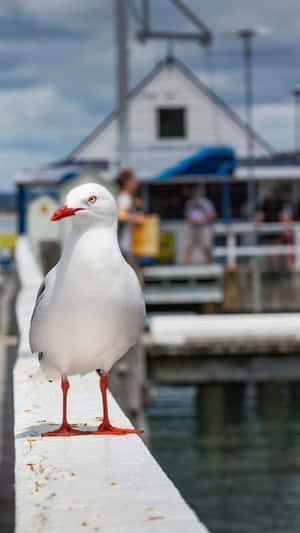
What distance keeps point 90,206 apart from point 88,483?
0.92 metres

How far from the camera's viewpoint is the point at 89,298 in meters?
3.07

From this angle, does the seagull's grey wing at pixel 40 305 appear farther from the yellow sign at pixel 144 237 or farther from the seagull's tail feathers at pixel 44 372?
the yellow sign at pixel 144 237

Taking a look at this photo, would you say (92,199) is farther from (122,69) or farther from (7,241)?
(7,241)

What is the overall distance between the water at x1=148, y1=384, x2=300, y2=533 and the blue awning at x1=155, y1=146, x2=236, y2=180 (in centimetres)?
563

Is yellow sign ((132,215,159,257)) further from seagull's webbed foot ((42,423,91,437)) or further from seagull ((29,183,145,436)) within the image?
seagull ((29,183,145,436))

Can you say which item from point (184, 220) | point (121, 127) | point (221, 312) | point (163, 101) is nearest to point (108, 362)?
point (121, 127)

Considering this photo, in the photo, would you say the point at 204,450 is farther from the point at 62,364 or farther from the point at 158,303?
the point at 62,364

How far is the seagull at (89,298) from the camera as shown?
10.1ft

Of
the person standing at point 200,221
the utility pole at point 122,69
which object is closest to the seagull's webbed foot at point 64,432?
the utility pole at point 122,69

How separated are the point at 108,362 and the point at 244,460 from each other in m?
14.4

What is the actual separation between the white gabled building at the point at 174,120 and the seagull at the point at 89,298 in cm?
3157

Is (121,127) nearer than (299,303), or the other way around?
(121,127)

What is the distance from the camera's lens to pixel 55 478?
3.10m

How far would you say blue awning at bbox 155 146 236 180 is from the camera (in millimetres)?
23453
